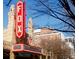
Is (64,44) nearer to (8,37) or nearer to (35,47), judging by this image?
(35,47)

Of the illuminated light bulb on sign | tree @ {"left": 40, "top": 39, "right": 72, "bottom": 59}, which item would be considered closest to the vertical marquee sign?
the illuminated light bulb on sign

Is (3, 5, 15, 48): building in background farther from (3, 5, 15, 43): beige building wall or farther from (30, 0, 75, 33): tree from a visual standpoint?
(30, 0, 75, 33): tree

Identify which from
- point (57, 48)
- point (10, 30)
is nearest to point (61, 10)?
point (57, 48)

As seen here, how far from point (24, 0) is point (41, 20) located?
23 cm

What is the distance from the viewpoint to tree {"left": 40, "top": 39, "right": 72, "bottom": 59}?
214 cm

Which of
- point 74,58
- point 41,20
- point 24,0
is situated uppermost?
point 24,0

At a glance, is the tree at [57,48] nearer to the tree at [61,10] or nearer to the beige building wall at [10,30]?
the tree at [61,10]

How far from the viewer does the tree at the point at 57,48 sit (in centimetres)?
214

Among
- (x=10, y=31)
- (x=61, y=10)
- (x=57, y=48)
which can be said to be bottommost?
(x=57, y=48)

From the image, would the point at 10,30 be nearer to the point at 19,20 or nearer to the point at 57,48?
the point at 19,20

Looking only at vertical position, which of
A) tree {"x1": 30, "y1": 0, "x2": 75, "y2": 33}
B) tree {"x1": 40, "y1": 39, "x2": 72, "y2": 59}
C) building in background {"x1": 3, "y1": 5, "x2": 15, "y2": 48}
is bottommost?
tree {"x1": 40, "y1": 39, "x2": 72, "y2": 59}

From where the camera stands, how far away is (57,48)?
7.13 feet
